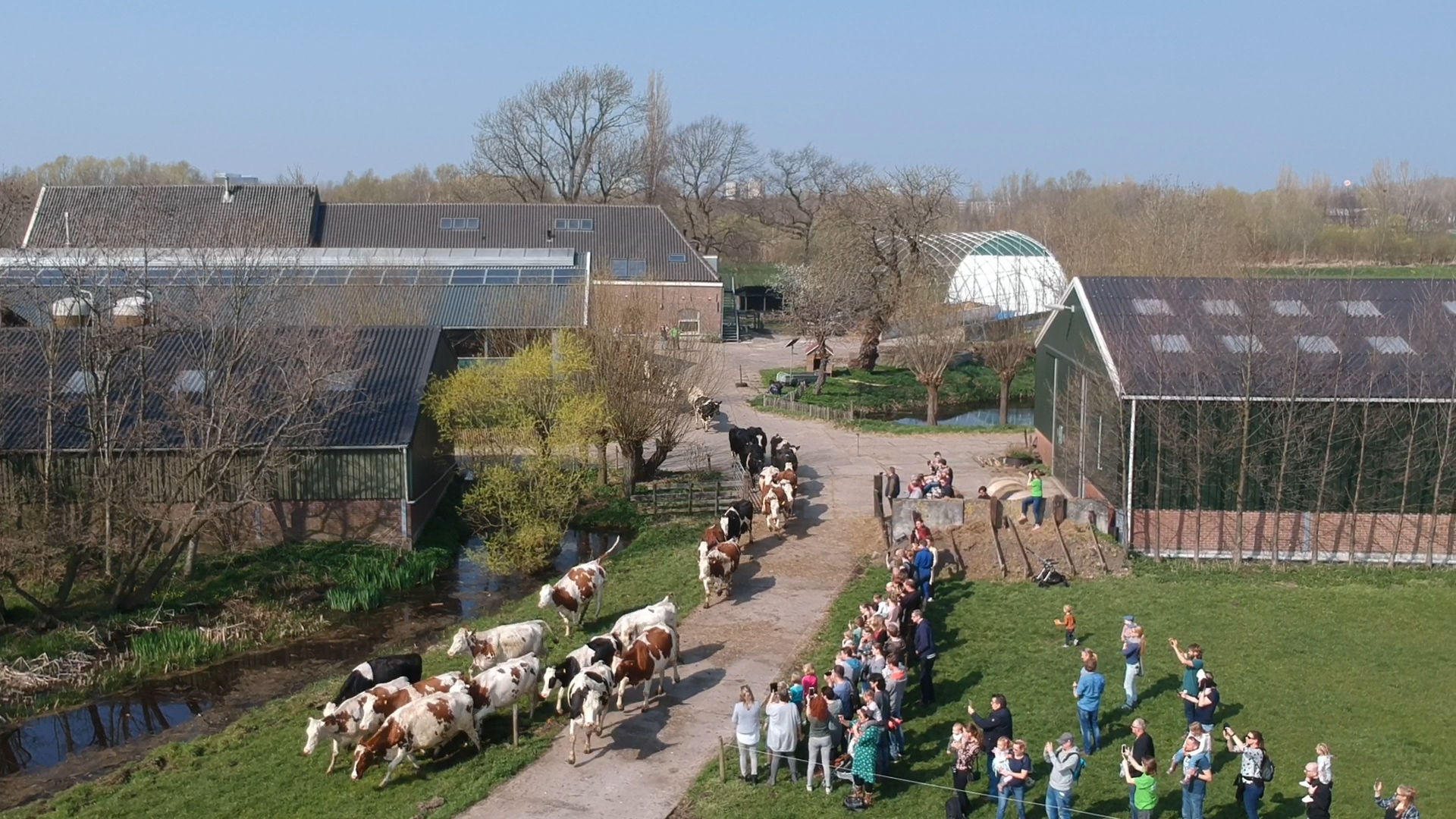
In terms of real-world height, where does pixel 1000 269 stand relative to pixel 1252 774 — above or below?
above

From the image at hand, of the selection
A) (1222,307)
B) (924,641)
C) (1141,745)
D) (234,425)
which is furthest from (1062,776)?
(234,425)

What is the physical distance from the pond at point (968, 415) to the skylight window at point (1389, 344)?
19.1 meters

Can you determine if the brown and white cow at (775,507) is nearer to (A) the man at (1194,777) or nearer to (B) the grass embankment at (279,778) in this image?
(B) the grass embankment at (279,778)

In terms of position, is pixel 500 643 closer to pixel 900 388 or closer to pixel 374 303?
pixel 374 303

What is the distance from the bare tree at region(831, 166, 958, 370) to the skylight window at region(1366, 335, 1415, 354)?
77.3ft

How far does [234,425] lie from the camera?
24.3 meters

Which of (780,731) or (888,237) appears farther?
(888,237)

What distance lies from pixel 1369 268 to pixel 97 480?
85.2 meters

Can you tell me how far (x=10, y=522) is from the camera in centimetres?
2369

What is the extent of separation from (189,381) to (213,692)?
1067cm

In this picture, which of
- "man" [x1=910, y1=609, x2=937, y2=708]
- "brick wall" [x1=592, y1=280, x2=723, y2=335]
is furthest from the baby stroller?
"brick wall" [x1=592, y1=280, x2=723, y2=335]

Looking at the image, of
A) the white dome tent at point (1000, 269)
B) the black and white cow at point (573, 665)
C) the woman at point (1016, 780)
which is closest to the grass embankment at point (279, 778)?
the black and white cow at point (573, 665)

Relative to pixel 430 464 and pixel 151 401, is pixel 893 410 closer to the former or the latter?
pixel 430 464

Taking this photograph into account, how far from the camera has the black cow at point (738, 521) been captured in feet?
79.7
